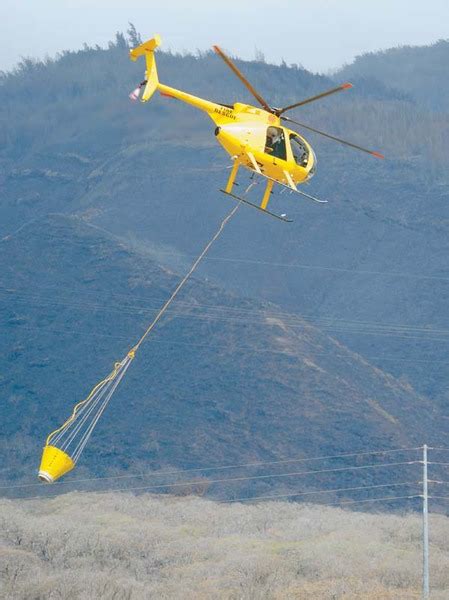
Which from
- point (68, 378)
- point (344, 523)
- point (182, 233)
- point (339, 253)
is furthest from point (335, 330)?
point (344, 523)

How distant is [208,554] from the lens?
5897cm

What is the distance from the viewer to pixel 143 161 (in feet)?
546

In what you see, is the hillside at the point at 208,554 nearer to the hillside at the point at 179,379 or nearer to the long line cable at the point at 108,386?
the long line cable at the point at 108,386

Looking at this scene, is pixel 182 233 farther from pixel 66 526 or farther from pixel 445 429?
pixel 66 526

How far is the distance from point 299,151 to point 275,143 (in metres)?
1.16

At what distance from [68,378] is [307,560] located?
5406 centimetres

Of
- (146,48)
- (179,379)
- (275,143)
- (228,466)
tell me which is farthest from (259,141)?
(179,379)

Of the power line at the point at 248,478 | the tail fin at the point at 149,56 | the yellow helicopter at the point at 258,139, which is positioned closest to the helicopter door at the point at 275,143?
the yellow helicopter at the point at 258,139

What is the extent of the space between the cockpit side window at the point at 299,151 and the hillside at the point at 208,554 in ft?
51.2

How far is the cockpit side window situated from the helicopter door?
47 centimetres

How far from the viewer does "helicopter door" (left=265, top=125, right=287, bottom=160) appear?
1766 inches

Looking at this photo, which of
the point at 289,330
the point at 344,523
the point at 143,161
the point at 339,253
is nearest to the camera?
the point at 344,523

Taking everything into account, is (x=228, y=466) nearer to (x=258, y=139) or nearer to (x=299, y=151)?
(x=299, y=151)

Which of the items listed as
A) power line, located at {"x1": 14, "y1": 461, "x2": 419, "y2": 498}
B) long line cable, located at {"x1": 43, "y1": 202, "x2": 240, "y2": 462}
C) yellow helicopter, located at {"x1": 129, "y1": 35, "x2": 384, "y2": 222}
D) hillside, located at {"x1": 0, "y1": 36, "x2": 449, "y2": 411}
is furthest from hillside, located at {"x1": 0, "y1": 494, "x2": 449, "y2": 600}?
hillside, located at {"x1": 0, "y1": 36, "x2": 449, "y2": 411}
